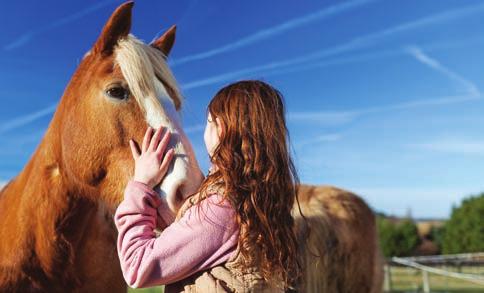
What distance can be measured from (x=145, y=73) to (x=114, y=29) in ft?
1.34

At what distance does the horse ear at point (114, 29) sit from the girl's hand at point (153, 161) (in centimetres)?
84

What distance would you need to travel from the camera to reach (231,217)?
157 centimetres

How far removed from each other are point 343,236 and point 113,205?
2250 millimetres

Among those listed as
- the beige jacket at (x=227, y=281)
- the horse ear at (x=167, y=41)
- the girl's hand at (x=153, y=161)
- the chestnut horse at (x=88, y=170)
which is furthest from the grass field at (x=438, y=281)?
the beige jacket at (x=227, y=281)

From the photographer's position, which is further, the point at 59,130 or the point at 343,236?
the point at 343,236

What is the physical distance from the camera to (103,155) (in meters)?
2.36

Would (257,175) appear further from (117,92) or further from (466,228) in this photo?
(466,228)

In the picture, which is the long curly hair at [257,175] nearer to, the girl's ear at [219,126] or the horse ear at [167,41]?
the girl's ear at [219,126]

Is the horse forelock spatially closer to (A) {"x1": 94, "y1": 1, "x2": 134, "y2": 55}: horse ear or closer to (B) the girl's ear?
(A) {"x1": 94, "y1": 1, "x2": 134, "y2": 55}: horse ear

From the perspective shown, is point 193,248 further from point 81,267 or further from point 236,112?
point 81,267

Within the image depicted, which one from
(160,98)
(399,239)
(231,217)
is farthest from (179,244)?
(399,239)

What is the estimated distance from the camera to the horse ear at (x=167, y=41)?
9.96 feet

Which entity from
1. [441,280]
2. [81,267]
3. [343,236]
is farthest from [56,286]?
[441,280]

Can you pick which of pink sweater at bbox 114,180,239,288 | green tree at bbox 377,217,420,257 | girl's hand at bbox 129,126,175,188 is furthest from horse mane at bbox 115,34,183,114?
green tree at bbox 377,217,420,257
